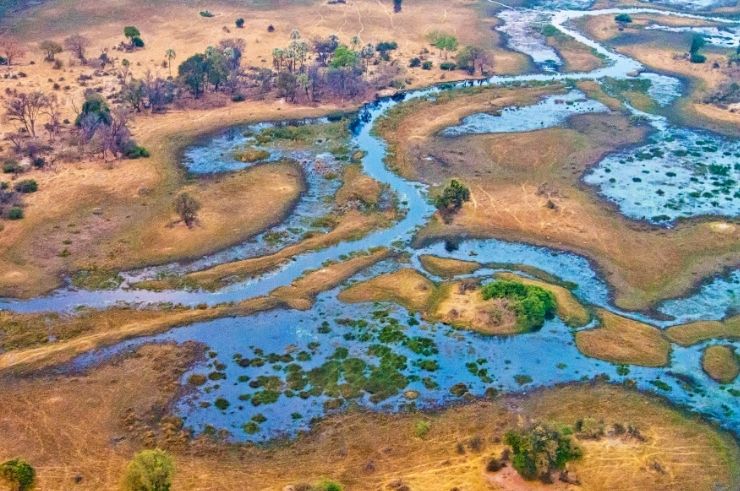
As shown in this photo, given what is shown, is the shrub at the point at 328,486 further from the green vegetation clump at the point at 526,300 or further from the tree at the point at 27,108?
the tree at the point at 27,108

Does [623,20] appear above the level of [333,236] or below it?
above

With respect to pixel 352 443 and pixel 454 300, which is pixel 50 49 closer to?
pixel 454 300

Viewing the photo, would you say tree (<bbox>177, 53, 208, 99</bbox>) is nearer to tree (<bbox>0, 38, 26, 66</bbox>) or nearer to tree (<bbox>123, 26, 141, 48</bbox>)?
tree (<bbox>123, 26, 141, 48</bbox>)

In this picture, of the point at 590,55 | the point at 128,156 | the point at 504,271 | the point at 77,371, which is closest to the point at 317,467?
the point at 77,371

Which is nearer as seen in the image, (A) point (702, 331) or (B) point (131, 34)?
(A) point (702, 331)

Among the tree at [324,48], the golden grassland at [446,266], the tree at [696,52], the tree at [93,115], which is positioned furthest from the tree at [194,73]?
the tree at [696,52]

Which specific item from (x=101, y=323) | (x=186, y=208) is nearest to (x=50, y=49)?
(x=186, y=208)

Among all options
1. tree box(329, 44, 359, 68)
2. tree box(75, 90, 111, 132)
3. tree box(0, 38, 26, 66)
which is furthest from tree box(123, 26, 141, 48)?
tree box(329, 44, 359, 68)
